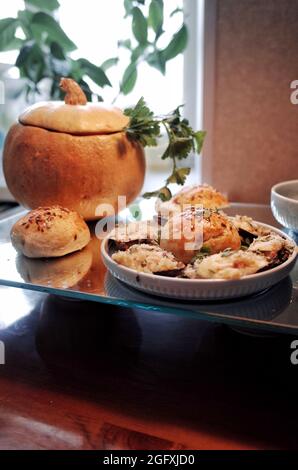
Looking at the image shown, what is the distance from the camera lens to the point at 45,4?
0.87 meters

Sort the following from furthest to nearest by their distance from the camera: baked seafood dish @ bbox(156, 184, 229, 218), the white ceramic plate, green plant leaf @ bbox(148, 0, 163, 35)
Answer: green plant leaf @ bbox(148, 0, 163, 35)
baked seafood dish @ bbox(156, 184, 229, 218)
the white ceramic plate

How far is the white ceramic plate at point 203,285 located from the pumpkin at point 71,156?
224 mm

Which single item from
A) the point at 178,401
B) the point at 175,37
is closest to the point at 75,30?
the point at 175,37

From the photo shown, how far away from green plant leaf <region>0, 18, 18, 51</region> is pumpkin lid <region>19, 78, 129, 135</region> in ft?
1.01

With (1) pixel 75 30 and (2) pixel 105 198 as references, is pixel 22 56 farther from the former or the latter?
(2) pixel 105 198

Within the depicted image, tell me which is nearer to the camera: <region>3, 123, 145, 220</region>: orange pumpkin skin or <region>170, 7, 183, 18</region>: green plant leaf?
<region>3, 123, 145, 220</region>: orange pumpkin skin

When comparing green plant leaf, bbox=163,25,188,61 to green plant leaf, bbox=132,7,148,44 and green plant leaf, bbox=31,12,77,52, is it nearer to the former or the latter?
green plant leaf, bbox=132,7,148,44

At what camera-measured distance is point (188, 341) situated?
565mm

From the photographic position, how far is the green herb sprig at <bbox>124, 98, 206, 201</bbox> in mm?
666

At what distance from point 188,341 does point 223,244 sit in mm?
143

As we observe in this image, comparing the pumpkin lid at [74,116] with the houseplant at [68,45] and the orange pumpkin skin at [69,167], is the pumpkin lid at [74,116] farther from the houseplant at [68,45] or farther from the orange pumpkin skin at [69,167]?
the houseplant at [68,45]

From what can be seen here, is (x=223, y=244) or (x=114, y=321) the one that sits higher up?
(x=223, y=244)

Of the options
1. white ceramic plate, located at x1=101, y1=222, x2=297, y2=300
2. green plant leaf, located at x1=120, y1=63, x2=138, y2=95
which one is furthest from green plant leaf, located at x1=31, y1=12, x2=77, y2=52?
white ceramic plate, located at x1=101, y1=222, x2=297, y2=300

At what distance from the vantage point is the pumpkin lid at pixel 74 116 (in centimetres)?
63
